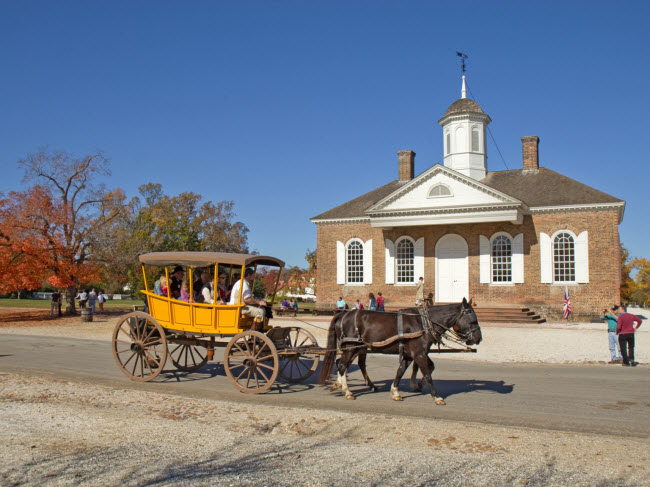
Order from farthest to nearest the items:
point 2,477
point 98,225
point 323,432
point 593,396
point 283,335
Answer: point 98,225, point 283,335, point 593,396, point 323,432, point 2,477

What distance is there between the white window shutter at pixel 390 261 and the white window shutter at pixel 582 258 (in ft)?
31.8

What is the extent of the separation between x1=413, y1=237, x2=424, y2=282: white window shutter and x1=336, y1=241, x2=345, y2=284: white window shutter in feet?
14.6

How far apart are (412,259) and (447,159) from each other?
23.7 ft

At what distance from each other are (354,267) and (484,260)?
7697 mm

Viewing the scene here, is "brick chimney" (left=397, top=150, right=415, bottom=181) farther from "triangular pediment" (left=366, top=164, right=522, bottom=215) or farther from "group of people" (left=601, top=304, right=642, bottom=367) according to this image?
"group of people" (left=601, top=304, right=642, bottom=367)

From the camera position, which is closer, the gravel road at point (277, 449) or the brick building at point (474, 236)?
the gravel road at point (277, 449)

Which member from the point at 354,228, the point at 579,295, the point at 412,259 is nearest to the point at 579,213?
the point at 579,295

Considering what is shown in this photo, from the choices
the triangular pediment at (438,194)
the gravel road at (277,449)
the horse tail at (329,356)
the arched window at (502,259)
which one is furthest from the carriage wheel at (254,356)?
the arched window at (502,259)

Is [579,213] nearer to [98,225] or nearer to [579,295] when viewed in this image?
[579,295]

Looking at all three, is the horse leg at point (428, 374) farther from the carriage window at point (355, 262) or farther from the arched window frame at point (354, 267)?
the carriage window at point (355, 262)

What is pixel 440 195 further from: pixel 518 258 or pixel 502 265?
pixel 518 258

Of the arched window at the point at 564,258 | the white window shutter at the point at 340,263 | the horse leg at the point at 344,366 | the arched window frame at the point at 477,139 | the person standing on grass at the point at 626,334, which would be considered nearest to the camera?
the horse leg at the point at 344,366

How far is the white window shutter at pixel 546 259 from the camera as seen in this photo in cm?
2823

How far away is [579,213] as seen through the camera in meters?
27.8
